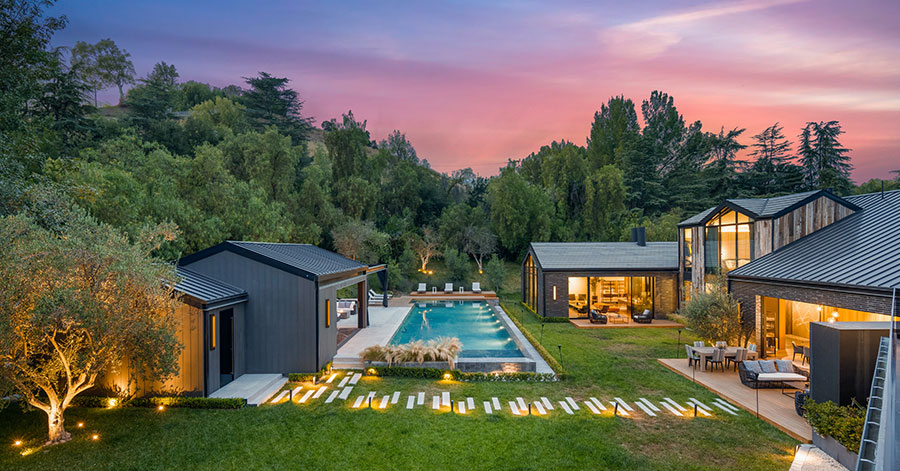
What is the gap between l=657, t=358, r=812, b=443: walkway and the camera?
7320 millimetres

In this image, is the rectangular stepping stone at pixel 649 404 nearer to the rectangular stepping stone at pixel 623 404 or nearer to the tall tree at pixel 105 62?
the rectangular stepping stone at pixel 623 404

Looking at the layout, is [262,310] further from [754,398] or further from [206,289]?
[754,398]

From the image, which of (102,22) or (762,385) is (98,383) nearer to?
(762,385)

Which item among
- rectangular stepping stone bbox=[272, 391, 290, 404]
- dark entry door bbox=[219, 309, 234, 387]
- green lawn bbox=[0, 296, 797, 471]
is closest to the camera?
green lawn bbox=[0, 296, 797, 471]

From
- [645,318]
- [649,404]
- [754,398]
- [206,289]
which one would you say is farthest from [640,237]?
[206,289]

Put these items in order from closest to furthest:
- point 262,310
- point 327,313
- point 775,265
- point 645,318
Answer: point 262,310
point 327,313
point 775,265
point 645,318

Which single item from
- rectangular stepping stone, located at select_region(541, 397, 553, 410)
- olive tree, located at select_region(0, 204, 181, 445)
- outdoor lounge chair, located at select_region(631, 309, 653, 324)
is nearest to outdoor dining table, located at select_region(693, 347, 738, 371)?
rectangular stepping stone, located at select_region(541, 397, 553, 410)

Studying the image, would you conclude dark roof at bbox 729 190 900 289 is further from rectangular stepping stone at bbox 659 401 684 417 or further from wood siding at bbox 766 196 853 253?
rectangular stepping stone at bbox 659 401 684 417

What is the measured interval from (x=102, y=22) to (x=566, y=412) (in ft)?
134

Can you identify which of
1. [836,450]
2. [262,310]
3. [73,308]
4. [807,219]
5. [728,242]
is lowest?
[836,450]

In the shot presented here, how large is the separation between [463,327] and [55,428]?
14.2 m

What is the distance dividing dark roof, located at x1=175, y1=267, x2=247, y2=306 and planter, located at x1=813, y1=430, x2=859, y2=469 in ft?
36.8

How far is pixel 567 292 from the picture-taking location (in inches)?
794

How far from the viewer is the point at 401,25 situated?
20484 millimetres
